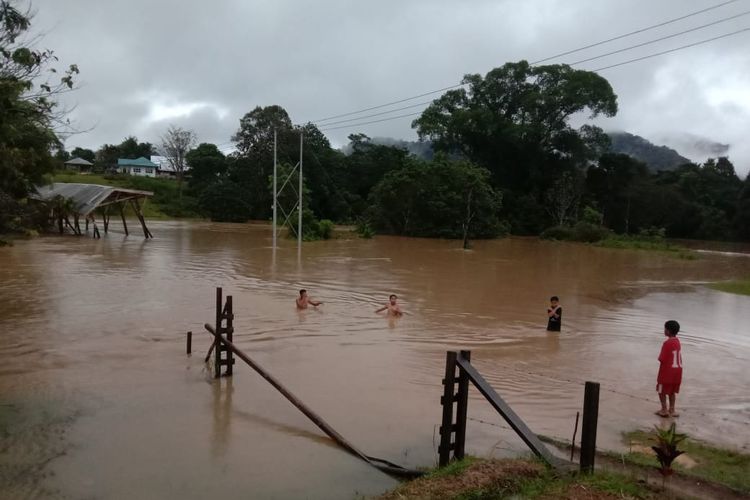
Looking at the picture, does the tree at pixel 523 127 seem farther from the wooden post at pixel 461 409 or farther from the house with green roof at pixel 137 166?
the wooden post at pixel 461 409

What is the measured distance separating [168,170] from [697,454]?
90430 mm

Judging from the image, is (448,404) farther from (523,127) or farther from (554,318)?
(523,127)

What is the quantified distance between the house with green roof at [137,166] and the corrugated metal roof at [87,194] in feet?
156

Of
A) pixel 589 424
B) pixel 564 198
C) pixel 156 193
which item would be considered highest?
pixel 564 198

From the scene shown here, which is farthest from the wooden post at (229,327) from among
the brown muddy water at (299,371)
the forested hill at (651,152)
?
the forested hill at (651,152)

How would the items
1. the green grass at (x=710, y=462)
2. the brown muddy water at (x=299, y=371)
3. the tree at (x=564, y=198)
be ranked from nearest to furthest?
the green grass at (x=710, y=462)
the brown muddy water at (x=299, y=371)
the tree at (x=564, y=198)

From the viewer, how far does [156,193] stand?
6850cm

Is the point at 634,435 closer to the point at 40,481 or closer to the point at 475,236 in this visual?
the point at 40,481

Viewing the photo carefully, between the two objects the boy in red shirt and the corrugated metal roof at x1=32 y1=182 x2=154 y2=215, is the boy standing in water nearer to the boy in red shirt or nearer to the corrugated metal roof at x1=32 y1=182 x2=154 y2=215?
the boy in red shirt

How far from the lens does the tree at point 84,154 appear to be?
297 ft

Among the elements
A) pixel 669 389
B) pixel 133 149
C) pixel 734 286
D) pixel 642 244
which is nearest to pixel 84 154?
pixel 133 149

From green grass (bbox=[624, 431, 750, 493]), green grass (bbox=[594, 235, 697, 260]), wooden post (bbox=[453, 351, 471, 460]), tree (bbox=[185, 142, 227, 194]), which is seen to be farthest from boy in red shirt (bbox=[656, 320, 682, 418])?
tree (bbox=[185, 142, 227, 194])

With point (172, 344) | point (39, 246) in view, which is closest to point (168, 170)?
point (39, 246)

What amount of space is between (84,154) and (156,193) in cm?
3129
